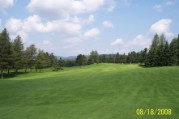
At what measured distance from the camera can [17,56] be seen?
81688 millimetres

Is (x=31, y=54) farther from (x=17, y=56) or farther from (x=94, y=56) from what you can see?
(x=94, y=56)

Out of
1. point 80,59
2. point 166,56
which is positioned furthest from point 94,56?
point 166,56

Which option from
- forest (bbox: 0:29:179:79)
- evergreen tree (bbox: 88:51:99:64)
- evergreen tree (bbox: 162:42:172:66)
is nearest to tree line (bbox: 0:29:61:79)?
forest (bbox: 0:29:179:79)

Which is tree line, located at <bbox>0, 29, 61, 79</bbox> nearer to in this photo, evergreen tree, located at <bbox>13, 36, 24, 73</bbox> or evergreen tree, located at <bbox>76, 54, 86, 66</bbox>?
evergreen tree, located at <bbox>13, 36, 24, 73</bbox>

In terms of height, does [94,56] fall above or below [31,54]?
above

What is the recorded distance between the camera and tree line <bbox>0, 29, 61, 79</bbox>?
74125 mm

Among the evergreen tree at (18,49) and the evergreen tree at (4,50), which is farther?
the evergreen tree at (18,49)

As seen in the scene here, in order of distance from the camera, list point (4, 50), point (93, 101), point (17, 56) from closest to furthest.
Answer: point (93, 101) → point (4, 50) → point (17, 56)

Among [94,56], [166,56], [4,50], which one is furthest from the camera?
[94,56]

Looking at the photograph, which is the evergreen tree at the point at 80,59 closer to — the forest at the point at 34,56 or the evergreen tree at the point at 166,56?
the forest at the point at 34,56

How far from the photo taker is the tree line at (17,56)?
243 ft

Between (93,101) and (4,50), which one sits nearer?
(93,101)

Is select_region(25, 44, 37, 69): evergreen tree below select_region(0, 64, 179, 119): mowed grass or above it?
above

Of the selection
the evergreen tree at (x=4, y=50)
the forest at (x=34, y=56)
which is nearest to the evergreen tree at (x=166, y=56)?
the forest at (x=34, y=56)
